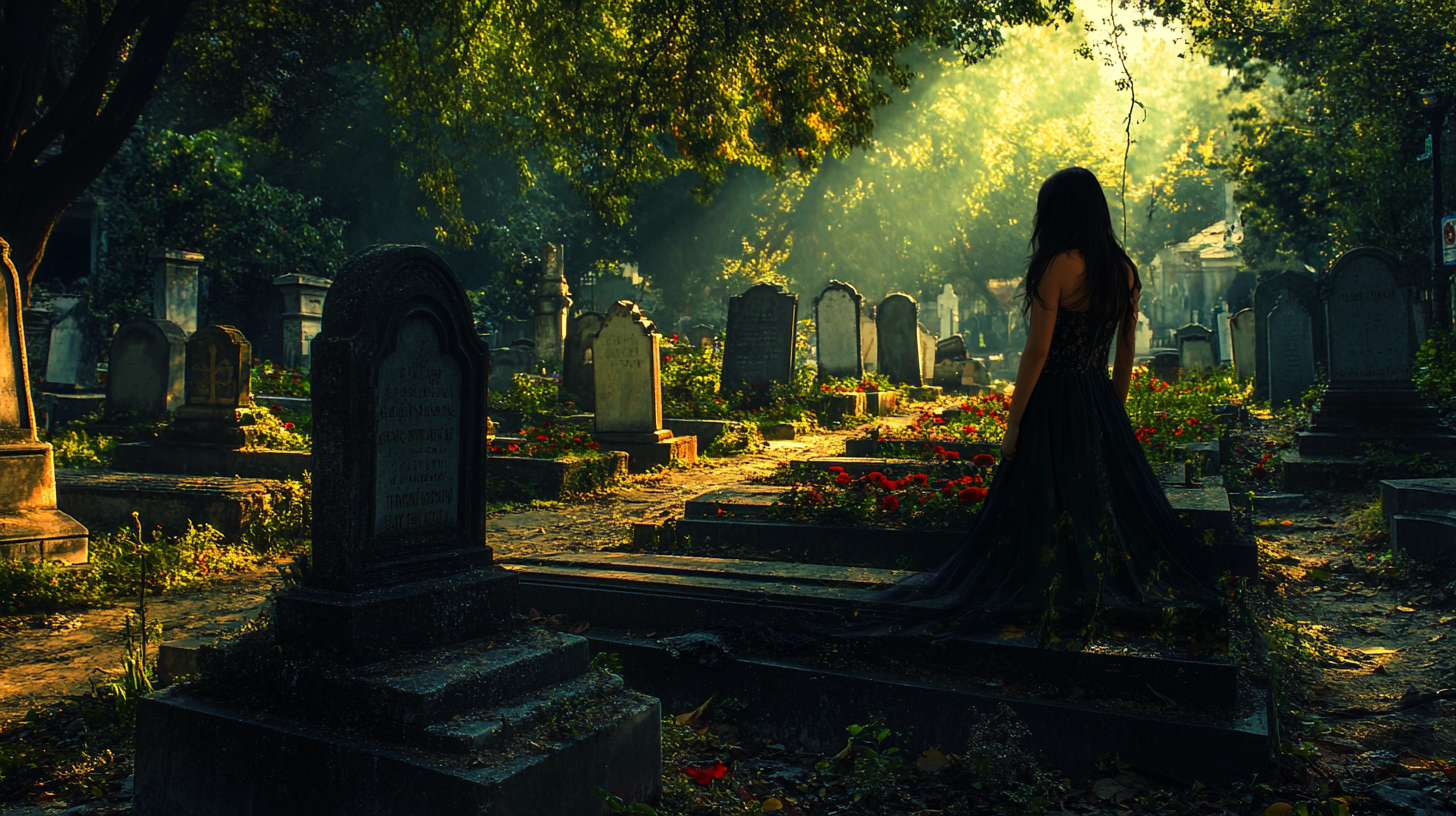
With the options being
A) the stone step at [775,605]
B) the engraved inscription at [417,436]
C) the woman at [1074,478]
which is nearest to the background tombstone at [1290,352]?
the woman at [1074,478]

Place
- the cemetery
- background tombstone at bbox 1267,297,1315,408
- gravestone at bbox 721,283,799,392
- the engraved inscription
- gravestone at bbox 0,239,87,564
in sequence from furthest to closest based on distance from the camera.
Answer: gravestone at bbox 721,283,799,392 < background tombstone at bbox 1267,297,1315,408 < gravestone at bbox 0,239,87,564 < the engraved inscription < the cemetery

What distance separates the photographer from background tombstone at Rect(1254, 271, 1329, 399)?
13992 mm

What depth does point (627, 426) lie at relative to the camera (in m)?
10.9

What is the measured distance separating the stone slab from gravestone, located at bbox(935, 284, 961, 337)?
35.5 m

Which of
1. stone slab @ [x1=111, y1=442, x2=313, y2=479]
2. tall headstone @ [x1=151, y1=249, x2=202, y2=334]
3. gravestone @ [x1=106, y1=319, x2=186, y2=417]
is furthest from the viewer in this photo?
tall headstone @ [x1=151, y1=249, x2=202, y2=334]

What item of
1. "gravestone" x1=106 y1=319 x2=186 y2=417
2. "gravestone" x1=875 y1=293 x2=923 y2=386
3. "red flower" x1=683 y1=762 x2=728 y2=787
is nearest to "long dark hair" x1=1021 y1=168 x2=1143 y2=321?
"red flower" x1=683 y1=762 x2=728 y2=787

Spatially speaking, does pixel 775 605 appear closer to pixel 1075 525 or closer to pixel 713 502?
pixel 1075 525

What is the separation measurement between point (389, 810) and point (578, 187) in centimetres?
1066

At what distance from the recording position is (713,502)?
19.7 ft

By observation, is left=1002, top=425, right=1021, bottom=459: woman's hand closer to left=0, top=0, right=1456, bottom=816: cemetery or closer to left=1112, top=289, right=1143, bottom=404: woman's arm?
left=0, top=0, right=1456, bottom=816: cemetery

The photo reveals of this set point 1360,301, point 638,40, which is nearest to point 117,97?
point 638,40

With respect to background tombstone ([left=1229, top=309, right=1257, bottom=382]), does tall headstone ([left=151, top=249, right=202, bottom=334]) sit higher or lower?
higher

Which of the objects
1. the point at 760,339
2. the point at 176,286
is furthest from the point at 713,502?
the point at 176,286

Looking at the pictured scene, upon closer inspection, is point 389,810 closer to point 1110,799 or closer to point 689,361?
point 1110,799
